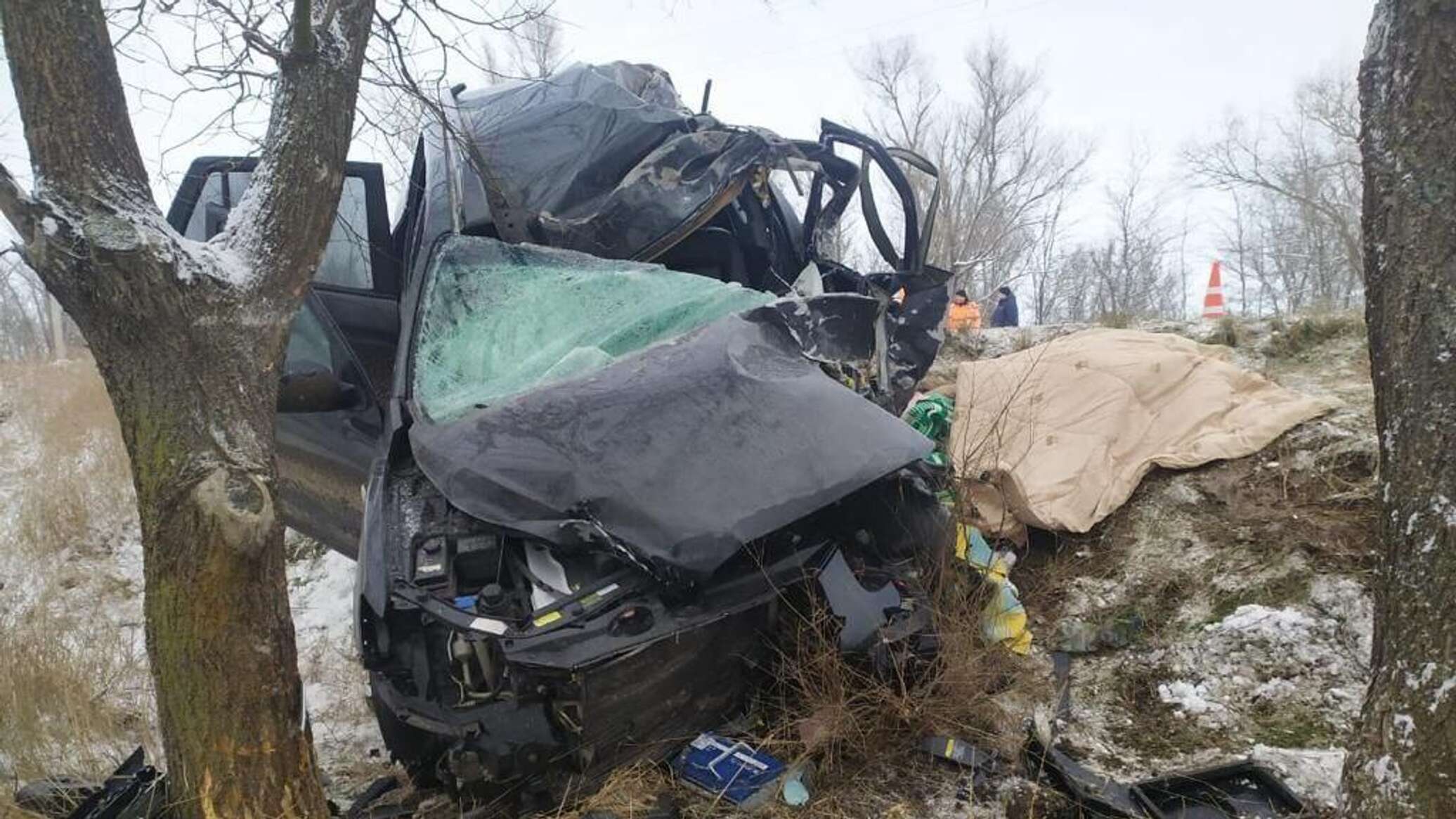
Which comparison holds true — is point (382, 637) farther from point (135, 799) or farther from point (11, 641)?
point (11, 641)

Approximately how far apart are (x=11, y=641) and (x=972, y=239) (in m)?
22.0

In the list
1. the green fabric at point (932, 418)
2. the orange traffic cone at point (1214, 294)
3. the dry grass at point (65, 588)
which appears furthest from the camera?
the orange traffic cone at point (1214, 294)

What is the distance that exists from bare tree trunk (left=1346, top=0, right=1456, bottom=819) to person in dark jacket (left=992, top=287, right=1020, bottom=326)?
1036 cm

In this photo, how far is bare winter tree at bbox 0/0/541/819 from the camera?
1970mm

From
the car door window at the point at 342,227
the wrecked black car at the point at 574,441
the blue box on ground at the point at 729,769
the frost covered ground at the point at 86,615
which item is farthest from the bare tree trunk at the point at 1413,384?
the car door window at the point at 342,227

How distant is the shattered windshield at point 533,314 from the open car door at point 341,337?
1.76ft

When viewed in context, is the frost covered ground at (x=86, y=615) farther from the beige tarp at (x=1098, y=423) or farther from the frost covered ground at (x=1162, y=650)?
the beige tarp at (x=1098, y=423)

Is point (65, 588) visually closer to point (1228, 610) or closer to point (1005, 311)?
point (1228, 610)

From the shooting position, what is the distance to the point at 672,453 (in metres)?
2.44

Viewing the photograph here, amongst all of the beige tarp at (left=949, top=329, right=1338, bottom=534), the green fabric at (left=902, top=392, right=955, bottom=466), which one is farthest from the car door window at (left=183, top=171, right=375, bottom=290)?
the green fabric at (left=902, top=392, right=955, bottom=466)

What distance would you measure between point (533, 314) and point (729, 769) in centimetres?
170

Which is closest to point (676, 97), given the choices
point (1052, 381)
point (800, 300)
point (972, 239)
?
point (800, 300)

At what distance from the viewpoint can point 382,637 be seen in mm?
2334

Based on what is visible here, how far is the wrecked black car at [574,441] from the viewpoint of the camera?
7.55 feet
